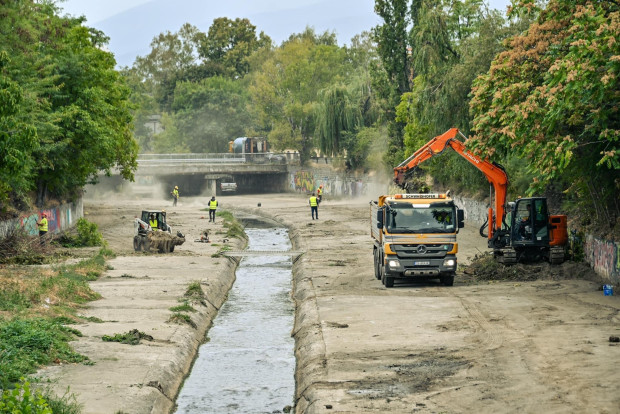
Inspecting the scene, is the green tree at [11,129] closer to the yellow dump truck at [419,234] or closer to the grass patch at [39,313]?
the grass patch at [39,313]

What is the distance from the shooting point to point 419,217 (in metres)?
30.2

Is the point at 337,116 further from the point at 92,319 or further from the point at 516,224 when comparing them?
the point at 92,319

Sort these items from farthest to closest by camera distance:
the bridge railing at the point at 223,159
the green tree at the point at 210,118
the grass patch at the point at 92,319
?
the green tree at the point at 210,118 < the bridge railing at the point at 223,159 < the grass patch at the point at 92,319

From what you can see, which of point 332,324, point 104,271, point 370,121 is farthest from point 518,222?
point 370,121

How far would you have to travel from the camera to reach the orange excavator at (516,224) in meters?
33.5

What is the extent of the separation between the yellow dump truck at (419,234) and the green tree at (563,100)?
250 centimetres

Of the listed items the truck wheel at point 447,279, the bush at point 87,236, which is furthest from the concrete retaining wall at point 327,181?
the truck wheel at point 447,279

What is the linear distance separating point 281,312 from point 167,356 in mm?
9406

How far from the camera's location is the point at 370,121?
94938 millimetres

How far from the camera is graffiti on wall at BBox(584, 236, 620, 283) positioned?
29.7 meters

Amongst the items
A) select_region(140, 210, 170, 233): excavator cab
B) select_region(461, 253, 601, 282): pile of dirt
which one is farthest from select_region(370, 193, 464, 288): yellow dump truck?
select_region(140, 210, 170, 233): excavator cab

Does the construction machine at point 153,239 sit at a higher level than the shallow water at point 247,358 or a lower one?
higher

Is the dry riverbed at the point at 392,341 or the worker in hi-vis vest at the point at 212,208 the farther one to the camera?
the worker in hi-vis vest at the point at 212,208

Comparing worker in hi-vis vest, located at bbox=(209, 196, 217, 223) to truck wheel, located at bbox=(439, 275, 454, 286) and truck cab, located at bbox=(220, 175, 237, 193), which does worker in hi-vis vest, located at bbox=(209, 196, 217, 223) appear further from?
truck cab, located at bbox=(220, 175, 237, 193)
